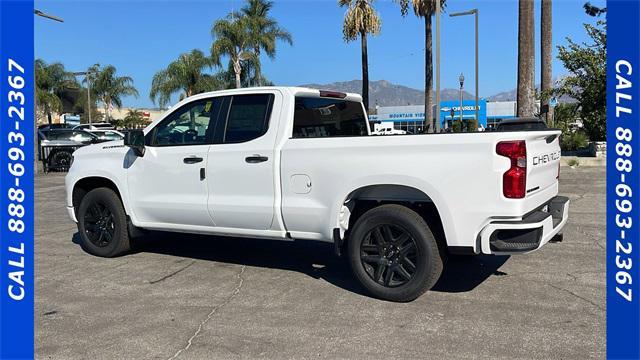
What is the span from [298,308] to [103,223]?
125 inches

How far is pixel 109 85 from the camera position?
180 feet

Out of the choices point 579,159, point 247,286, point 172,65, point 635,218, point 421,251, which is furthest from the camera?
point 172,65

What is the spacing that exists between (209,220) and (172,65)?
34.2 m

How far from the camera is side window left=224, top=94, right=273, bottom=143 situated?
5.49 metres

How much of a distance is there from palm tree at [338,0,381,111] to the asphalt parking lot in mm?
21093

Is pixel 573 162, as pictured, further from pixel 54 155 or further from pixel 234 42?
pixel 234 42

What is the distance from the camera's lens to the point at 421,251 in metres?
4.56

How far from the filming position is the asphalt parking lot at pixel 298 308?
387 cm

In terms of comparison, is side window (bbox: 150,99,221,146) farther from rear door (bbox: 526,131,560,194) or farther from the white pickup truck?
rear door (bbox: 526,131,560,194)

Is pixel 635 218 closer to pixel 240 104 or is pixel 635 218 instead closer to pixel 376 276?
pixel 376 276

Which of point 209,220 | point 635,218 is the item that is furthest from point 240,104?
point 635,218

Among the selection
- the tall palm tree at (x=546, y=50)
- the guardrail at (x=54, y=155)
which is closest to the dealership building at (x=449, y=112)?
the tall palm tree at (x=546, y=50)

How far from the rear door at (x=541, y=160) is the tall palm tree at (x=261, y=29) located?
97.4 ft

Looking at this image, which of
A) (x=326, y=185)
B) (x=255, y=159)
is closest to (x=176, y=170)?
(x=255, y=159)
